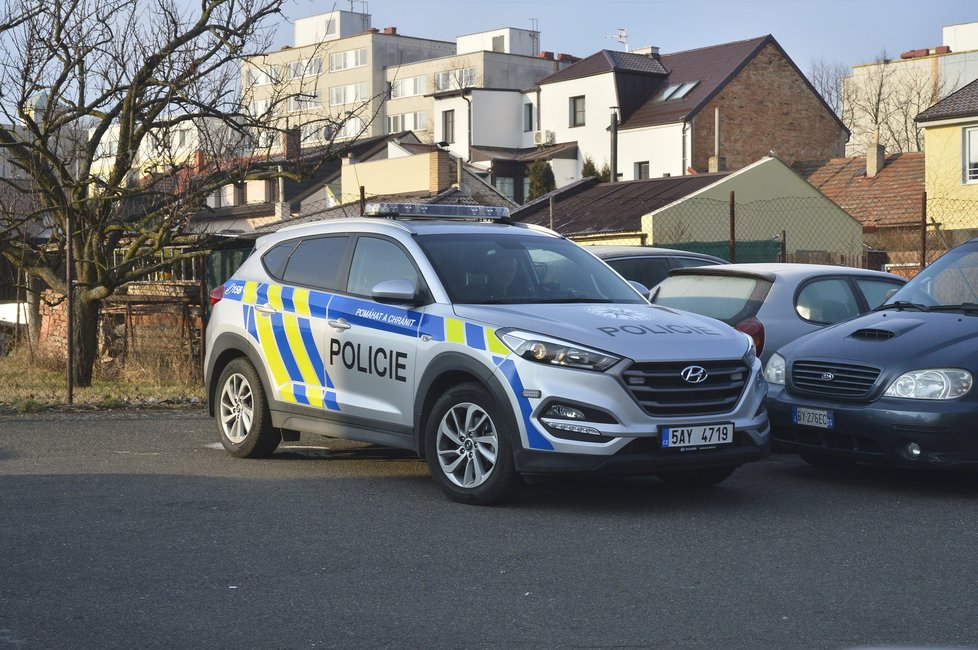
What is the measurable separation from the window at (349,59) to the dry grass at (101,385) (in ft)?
254

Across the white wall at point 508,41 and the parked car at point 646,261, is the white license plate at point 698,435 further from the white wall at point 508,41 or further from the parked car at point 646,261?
the white wall at point 508,41

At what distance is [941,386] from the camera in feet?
26.6

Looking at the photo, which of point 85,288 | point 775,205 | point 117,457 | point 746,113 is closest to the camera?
point 117,457

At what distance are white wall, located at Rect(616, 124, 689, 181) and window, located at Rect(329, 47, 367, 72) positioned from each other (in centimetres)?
3968

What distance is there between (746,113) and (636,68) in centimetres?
659

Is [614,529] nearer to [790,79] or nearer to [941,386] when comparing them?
[941,386]

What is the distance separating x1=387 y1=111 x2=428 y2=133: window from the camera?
9394cm

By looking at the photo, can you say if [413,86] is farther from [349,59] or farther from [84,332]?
[84,332]

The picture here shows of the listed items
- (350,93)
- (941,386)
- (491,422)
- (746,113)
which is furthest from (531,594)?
(350,93)

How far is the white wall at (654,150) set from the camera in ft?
196

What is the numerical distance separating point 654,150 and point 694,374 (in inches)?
2143

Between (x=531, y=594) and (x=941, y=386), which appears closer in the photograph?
(x=531, y=594)

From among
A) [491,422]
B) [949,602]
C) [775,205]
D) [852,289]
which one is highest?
[775,205]

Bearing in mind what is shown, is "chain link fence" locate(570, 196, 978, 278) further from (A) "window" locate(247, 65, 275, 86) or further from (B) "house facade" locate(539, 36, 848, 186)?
(B) "house facade" locate(539, 36, 848, 186)
